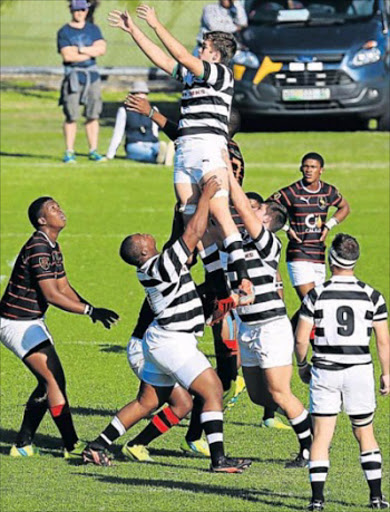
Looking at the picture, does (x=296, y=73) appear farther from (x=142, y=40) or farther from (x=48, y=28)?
(x=142, y=40)

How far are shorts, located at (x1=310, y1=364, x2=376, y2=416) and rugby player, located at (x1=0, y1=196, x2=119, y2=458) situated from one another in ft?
8.69

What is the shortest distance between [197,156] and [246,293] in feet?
3.72

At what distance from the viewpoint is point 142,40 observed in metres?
10.3

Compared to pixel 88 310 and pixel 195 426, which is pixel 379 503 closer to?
pixel 195 426

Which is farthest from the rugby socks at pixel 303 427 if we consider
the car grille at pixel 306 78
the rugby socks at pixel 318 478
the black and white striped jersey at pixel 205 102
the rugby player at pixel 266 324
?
the car grille at pixel 306 78

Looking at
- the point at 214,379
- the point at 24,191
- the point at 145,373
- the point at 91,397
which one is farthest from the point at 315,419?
the point at 24,191

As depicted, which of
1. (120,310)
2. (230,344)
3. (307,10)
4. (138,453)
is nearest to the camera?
(138,453)

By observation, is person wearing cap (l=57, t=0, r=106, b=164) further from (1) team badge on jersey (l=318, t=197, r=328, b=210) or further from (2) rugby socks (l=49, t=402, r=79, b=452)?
(2) rugby socks (l=49, t=402, r=79, b=452)

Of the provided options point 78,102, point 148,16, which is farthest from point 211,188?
point 78,102

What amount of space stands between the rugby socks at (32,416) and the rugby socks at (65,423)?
0.74 feet

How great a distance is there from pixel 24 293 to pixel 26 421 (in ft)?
3.44

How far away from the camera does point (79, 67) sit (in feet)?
81.7

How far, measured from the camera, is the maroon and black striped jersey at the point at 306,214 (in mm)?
14164

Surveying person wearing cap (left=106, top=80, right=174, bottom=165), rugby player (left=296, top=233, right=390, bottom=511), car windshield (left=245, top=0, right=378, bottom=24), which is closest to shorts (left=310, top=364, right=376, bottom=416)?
rugby player (left=296, top=233, right=390, bottom=511)
